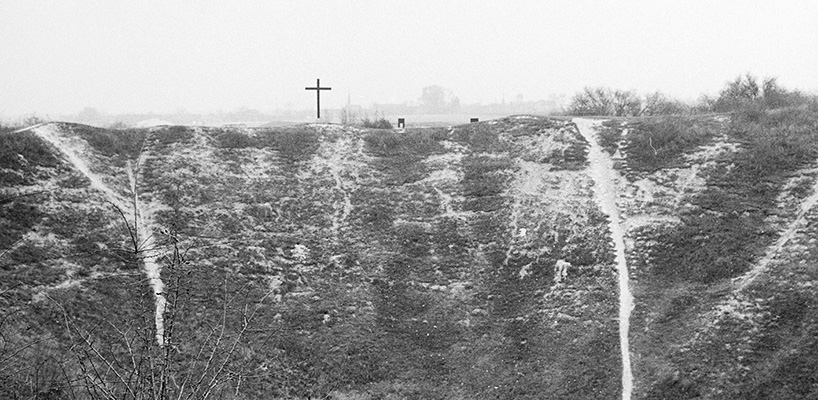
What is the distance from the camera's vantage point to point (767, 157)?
3375cm

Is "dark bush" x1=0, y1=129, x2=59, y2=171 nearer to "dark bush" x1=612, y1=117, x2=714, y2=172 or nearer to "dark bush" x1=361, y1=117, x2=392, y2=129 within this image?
"dark bush" x1=361, y1=117, x2=392, y2=129

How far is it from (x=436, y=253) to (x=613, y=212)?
Result: 976cm

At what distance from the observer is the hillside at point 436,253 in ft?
80.2

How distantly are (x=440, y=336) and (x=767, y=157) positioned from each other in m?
20.8

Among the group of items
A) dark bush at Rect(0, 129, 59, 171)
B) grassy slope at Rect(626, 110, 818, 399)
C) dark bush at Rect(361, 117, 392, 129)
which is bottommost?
grassy slope at Rect(626, 110, 818, 399)

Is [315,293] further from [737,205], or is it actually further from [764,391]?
[737,205]

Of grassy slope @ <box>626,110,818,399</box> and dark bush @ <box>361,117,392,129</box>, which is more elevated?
dark bush @ <box>361,117,392,129</box>

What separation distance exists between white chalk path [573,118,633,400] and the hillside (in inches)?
8.2

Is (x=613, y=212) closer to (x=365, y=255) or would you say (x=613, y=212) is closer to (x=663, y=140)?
(x=663, y=140)

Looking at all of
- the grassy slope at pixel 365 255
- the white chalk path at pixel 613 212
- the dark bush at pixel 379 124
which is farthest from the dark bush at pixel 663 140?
the dark bush at pixel 379 124

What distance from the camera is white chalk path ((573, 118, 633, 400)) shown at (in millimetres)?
24894

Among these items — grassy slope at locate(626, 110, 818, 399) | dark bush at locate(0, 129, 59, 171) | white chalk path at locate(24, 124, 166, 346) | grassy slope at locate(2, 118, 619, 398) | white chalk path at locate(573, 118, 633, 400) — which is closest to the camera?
grassy slope at locate(626, 110, 818, 399)

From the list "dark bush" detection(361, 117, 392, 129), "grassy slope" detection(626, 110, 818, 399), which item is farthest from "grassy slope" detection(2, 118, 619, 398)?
"dark bush" detection(361, 117, 392, 129)

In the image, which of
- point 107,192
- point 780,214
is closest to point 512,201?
point 780,214
